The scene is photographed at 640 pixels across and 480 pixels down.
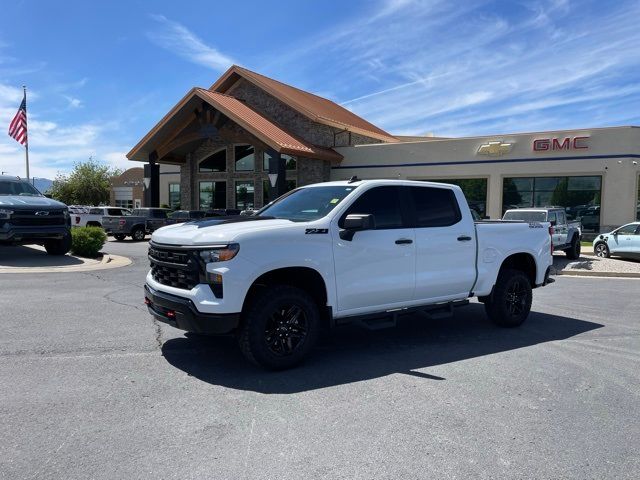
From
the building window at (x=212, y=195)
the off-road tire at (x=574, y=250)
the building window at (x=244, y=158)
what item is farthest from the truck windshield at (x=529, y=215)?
the building window at (x=212, y=195)

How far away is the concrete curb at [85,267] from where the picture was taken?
37.5 feet

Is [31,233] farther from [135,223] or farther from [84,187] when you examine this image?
[84,187]

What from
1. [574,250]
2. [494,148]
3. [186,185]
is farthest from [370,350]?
[186,185]

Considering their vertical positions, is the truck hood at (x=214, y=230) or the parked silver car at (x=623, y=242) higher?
the truck hood at (x=214, y=230)

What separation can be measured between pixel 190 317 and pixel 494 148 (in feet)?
72.2

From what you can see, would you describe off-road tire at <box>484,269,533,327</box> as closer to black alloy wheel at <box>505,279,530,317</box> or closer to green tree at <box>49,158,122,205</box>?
black alloy wheel at <box>505,279,530,317</box>

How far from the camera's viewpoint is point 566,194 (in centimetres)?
2303

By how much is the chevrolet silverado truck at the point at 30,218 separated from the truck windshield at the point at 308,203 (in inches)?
346

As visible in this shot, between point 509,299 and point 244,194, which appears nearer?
point 509,299

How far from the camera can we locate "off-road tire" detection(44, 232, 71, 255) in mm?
13885

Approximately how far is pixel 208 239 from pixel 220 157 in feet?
92.6

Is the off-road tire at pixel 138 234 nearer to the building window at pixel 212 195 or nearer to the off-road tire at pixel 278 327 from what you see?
the building window at pixel 212 195

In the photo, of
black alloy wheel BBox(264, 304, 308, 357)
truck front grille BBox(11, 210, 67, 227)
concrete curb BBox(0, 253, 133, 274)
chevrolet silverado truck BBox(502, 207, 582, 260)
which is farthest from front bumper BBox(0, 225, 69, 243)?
chevrolet silverado truck BBox(502, 207, 582, 260)

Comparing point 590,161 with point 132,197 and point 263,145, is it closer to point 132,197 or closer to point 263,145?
point 263,145
